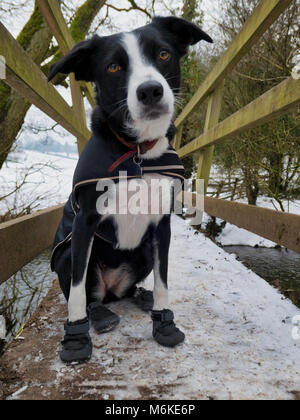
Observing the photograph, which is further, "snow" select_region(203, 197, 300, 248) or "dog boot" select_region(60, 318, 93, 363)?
"snow" select_region(203, 197, 300, 248)

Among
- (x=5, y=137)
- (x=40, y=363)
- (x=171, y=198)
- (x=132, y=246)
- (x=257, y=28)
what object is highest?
(x=257, y=28)

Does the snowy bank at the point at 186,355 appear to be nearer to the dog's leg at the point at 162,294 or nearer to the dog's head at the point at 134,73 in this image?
the dog's leg at the point at 162,294

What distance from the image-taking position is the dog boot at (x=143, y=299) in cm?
154

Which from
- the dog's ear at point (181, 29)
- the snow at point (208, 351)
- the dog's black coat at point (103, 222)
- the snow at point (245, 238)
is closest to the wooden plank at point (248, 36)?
the dog's ear at point (181, 29)

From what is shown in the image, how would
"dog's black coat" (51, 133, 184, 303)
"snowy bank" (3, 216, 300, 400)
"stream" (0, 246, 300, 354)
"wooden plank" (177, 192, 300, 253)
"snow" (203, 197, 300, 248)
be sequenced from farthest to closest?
"snow" (203, 197, 300, 248) → "stream" (0, 246, 300, 354) → "wooden plank" (177, 192, 300, 253) → "dog's black coat" (51, 133, 184, 303) → "snowy bank" (3, 216, 300, 400)

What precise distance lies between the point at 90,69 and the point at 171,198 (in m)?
0.68

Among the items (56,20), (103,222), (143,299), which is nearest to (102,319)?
(143,299)

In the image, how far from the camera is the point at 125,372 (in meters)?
1.05

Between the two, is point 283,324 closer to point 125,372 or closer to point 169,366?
point 169,366

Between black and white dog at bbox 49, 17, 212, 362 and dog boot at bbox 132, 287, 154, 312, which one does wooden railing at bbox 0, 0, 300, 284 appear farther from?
dog boot at bbox 132, 287, 154, 312

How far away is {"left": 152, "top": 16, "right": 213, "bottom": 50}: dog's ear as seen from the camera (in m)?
1.37

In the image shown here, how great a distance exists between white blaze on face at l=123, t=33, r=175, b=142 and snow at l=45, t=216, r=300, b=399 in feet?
2.79

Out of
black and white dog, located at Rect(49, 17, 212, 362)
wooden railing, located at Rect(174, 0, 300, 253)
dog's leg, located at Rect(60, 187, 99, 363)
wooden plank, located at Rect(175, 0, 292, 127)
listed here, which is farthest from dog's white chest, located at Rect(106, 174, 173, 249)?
wooden plank, located at Rect(175, 0, 292, 127)

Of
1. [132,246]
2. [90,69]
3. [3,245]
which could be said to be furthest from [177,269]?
[90,69]
